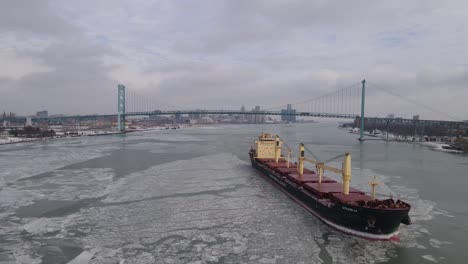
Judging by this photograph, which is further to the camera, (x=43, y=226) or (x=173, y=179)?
(x=173, y=179)

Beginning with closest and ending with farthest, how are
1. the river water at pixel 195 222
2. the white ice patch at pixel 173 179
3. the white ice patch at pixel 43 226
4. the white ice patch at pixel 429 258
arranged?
the white ice patch at pixel 429 258
the river water at pixel 195 222
the white ice patch at pixel 43 226
the white ice patch at pixel 173 179

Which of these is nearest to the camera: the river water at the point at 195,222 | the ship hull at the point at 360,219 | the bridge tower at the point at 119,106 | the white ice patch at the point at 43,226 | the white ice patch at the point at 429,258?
the white ice patch at the point at 429,258

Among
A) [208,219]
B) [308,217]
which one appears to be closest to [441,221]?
[308,217]

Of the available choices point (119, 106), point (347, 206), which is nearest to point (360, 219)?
point (347, 206)

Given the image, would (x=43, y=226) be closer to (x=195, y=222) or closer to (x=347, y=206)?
(x=195, y=222)

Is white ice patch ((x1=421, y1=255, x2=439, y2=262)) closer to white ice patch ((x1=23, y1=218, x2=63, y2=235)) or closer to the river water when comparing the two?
the river water

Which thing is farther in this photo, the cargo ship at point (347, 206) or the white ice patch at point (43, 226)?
the white ice patch at point (43, 226)

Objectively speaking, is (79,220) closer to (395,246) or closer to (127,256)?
(127,256)

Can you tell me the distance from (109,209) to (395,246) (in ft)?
27.5

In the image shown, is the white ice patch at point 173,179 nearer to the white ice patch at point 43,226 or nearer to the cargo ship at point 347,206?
the white ice patch at point 43,226

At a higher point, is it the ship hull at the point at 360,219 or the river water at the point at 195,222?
the ship hull at the point at 360,219

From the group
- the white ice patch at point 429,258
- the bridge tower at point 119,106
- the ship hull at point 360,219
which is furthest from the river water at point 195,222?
the bridge tower at point 119,106

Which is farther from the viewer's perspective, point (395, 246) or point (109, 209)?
point (109, 209)

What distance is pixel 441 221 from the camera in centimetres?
1038
